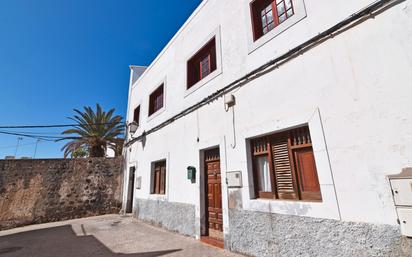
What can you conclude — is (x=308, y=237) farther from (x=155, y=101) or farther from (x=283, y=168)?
(x=155, y=101)

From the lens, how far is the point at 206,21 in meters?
6.23

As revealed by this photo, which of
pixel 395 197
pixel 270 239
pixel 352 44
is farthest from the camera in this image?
pixel 270 239

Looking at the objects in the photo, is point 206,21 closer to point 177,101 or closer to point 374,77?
point 177,101

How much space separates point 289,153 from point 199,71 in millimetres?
4460

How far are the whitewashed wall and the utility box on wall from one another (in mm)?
78

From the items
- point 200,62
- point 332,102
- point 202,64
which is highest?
point 200,62

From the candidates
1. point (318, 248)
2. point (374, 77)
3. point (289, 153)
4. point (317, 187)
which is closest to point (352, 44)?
point (374, 77)

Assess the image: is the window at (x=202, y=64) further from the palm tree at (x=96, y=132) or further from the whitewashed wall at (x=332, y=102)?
the palm tree at (x=96, y=132)

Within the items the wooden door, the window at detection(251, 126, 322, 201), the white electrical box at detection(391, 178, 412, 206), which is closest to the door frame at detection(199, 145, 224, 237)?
the window at detection(251, 126, 322, 201)

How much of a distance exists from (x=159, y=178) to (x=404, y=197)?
7.08 meters

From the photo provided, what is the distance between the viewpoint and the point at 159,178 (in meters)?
7.76

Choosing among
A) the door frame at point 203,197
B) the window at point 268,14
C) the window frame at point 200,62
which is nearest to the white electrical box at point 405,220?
the door frame at point 203,197

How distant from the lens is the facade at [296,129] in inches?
98.0

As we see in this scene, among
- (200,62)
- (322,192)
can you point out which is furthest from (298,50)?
(200,62)
